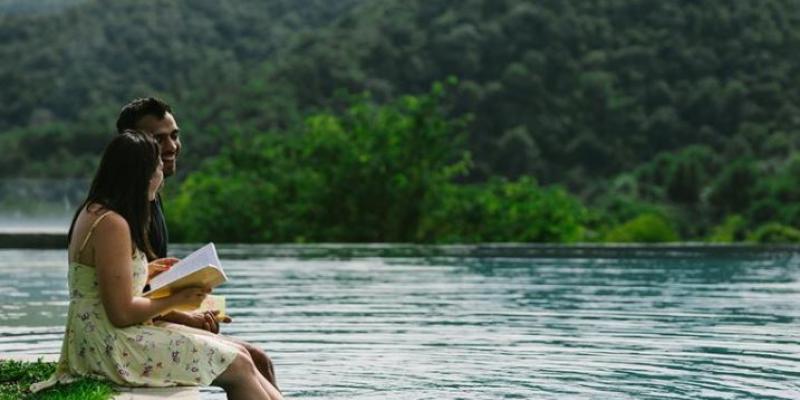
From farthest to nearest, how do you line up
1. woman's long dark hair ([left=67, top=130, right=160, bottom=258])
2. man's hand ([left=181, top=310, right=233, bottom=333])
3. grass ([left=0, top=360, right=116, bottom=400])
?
man's hand ([left=181, top=310, right=233, bottom=333]), woman's long dark hair ([left=67, top=130, right=160, bottom=258]), grass ([left=0, top=360, right=116, bottom=400])

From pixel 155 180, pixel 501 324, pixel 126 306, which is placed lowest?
pixel 501 324

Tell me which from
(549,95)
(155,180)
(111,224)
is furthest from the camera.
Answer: (549,95)

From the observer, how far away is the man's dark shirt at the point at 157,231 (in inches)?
239

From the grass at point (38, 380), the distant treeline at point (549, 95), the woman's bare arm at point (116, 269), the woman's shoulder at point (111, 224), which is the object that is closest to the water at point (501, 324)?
the grass at point (38, 380)

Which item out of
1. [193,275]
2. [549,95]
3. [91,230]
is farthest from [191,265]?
[549,95]

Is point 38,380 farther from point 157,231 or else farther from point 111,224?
point 111,224

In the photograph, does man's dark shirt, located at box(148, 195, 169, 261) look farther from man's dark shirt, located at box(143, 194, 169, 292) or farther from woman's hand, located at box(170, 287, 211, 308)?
woman's hand, located at box(170, 287, 211, 308)

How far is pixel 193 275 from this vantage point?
5.17 meters

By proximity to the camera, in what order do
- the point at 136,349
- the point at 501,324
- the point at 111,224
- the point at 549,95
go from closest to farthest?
the point at 111,224 < the point at 136,349 < the point at 501,324 < the point at 549,95

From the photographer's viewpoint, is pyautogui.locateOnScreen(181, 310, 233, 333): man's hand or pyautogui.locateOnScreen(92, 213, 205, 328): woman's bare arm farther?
pyautogui.locateOnScreen(181, 310, 233, 333): man's hand

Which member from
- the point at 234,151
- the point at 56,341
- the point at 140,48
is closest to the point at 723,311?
the point at 56,341

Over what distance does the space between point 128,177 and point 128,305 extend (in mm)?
420

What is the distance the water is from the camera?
740cm

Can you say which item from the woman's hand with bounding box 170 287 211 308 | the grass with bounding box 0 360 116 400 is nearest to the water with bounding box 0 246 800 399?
the grass with bounding box 0 360 116 400
